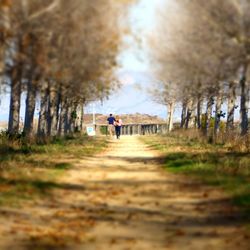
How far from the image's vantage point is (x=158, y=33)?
22.1m

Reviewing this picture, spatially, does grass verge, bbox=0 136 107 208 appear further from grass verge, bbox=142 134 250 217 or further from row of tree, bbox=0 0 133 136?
grass verge, bbox=142 134 250 217

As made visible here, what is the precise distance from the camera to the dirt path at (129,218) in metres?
9.09

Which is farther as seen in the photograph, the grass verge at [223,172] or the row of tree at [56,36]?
the row of tree at [56,36]

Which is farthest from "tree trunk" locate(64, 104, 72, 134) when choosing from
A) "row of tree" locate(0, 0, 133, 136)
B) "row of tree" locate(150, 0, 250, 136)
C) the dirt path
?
the dirt path

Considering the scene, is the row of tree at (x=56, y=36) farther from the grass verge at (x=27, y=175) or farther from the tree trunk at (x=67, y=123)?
the tree trunk at (x=67, y=123)

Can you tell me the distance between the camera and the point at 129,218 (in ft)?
35.8

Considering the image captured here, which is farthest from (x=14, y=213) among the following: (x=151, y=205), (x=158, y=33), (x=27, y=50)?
(x=158, y=33)

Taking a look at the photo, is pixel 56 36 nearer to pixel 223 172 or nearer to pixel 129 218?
pixel 223 172

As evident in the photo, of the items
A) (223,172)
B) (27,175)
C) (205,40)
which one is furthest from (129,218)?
(205,40)

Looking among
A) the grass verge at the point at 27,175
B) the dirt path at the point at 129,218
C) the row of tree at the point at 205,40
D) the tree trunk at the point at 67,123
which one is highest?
the row of tree at the point at 205,40

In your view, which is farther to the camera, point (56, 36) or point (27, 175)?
point (56, 36)

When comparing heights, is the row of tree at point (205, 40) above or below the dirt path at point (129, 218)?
above

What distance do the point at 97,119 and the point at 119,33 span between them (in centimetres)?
11298

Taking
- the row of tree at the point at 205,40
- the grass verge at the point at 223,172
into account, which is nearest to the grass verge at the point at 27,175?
the grass verge at the point at 223,172
